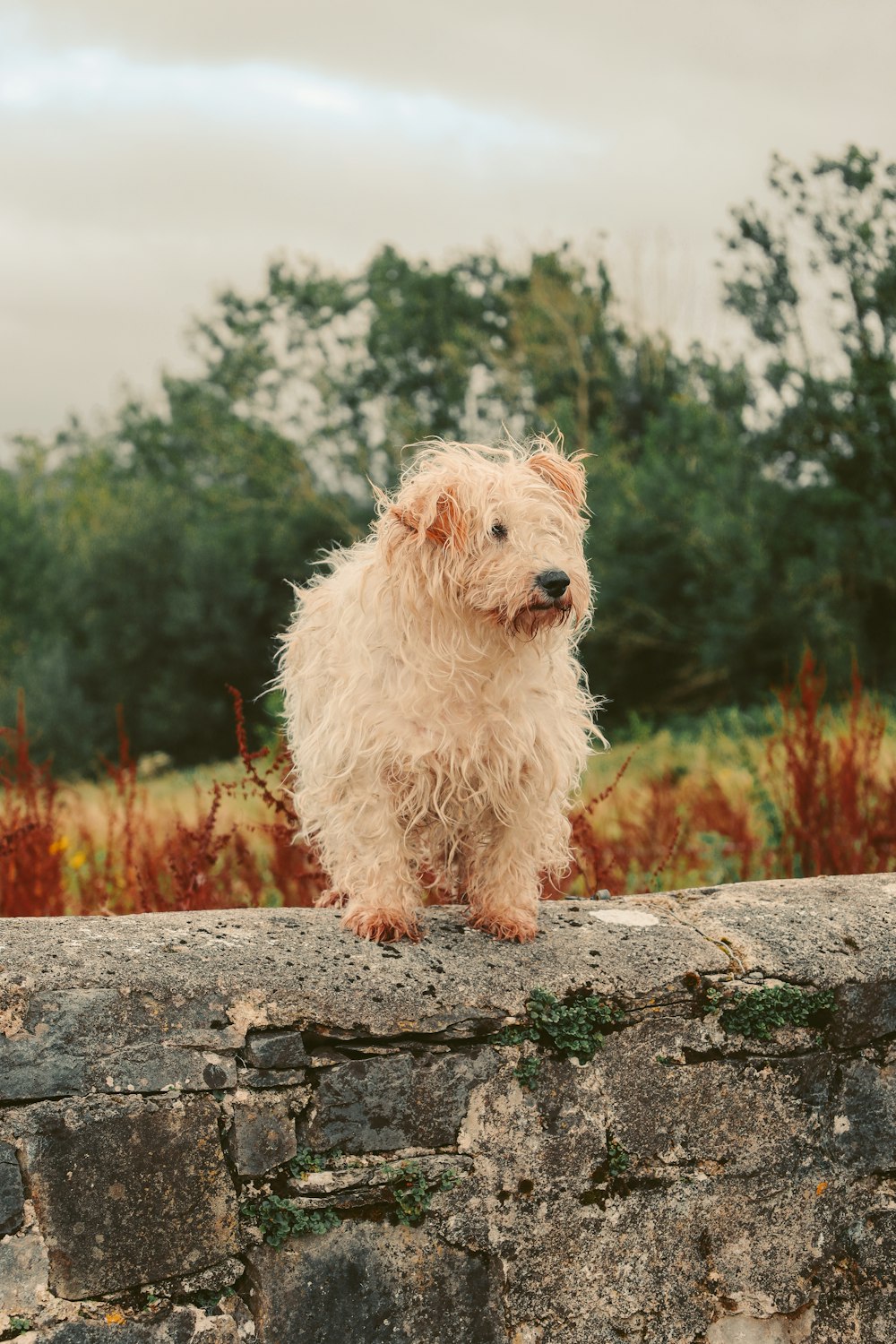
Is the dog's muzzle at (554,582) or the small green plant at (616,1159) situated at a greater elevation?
the dog's muzzle at (554,582)

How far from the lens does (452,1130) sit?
10.1 ft

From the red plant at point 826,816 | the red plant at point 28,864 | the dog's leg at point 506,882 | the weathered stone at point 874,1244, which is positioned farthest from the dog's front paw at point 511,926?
the red plant at point 826,816

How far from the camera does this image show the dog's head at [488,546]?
3.31 m

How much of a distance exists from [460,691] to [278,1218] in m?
1.43

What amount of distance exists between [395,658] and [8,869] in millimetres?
2175

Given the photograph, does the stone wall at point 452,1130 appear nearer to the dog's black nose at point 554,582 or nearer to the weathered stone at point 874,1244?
the weathered stone at point 874,1244

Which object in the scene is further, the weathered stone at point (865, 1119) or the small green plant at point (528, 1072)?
the weathered stone at point (865, 1119)

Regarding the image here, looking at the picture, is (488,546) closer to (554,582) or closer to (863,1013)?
(554,582)

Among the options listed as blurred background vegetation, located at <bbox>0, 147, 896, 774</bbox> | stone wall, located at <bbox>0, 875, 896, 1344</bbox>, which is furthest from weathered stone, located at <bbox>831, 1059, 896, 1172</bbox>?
blurred background vegetation, located at <bbox>0, 147, 896, 774</bbox>

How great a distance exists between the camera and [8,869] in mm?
4805

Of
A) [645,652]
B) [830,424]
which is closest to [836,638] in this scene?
[830,424]

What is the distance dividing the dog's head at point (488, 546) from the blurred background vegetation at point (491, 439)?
8.41 m

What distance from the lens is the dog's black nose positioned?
10.7 feet

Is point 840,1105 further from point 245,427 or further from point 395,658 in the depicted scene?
point 245,427
